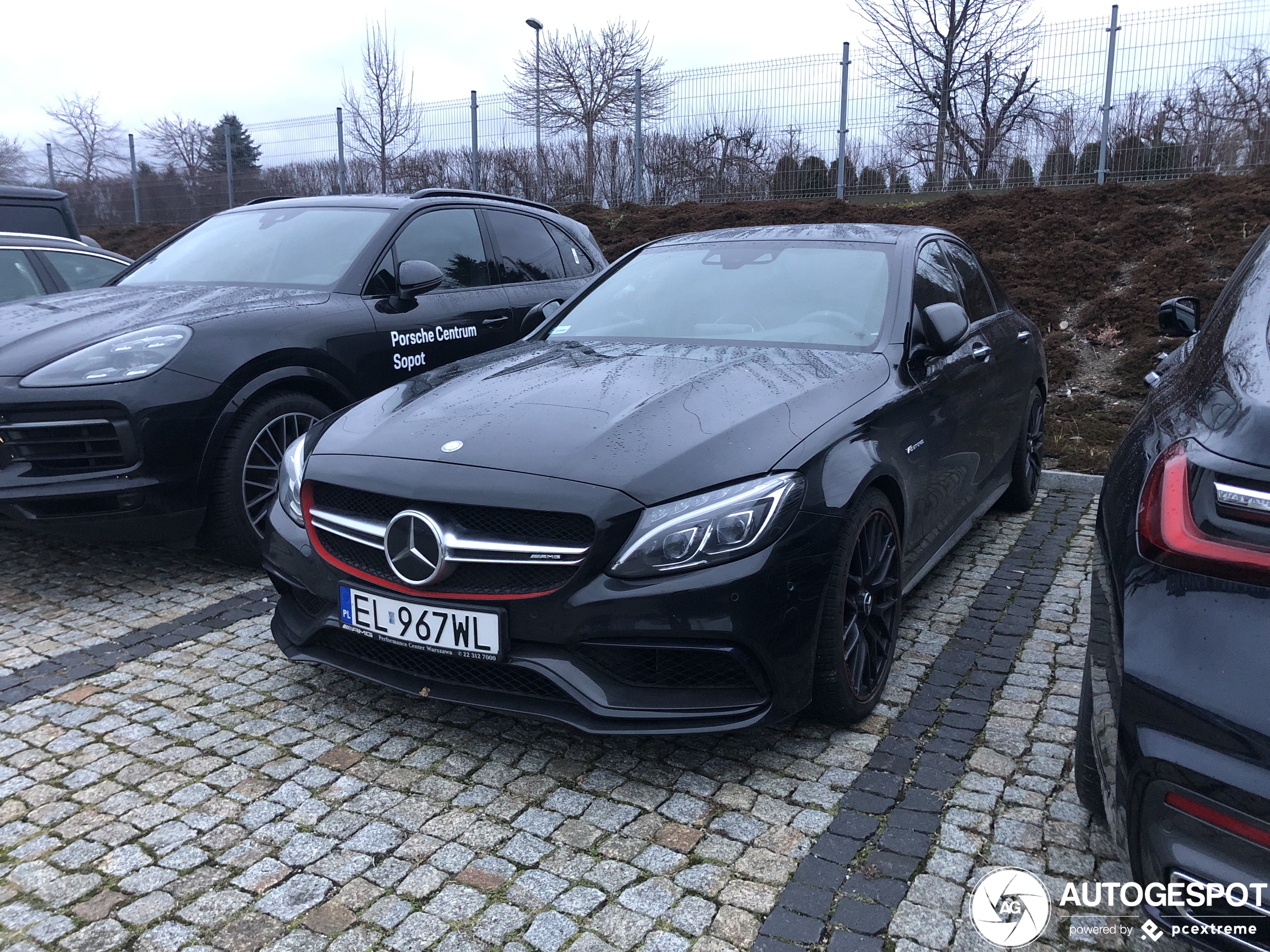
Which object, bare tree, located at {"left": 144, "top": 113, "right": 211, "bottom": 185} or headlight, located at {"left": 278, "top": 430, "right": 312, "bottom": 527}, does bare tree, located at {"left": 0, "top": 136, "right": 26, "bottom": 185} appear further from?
headlight, located at {"left": 278, "top": 430, "right": 312, "bottom": 527}

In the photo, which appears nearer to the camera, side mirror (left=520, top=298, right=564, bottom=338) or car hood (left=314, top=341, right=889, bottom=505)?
car hood (left=314, top=341, right=889, bottom=505)

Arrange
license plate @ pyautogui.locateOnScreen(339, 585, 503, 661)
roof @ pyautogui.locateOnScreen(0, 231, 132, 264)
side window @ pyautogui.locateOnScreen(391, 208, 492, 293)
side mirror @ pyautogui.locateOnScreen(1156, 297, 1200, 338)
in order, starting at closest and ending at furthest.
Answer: license plate @ pyautogui.locateOnScreen(339, 585, 503, 661) < side mirror @ pyautogui.locateOnScreen(1156, 297, 1200, 338) < side window @ pyautogui.locateOnScreen(391, 208, 492, 293) < roof @ pyautogui.locateOnScreen(0, 231, 132, 264)

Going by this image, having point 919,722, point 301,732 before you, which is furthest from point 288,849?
point 919,722

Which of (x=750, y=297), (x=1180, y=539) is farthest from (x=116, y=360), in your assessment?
(x=1180, y=539)

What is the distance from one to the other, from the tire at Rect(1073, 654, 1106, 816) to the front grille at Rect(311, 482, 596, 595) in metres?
1.28

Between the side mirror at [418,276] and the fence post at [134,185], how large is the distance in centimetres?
2158

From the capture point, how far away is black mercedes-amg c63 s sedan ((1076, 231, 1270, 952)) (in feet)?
5.24

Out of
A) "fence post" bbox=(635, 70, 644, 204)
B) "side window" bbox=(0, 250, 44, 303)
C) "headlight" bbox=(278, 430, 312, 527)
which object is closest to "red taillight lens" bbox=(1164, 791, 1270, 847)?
"headlight" bbox=(278, 430, 312, 527)

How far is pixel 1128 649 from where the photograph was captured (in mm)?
1816

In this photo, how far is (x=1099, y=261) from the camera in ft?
33.9

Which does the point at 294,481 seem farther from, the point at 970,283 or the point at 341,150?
the point at 341,150

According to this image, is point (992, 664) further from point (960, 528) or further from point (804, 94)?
point (804, 94)

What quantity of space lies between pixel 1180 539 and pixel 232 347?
3.92 meters

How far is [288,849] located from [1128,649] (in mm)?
2064
